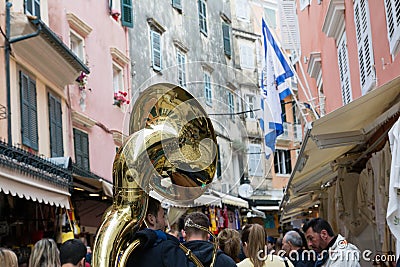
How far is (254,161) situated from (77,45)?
45.1 ft

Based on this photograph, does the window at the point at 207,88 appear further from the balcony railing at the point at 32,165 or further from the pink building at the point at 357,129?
the balcony railing at the point at 32,165

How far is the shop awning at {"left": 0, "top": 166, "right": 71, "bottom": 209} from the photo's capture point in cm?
862

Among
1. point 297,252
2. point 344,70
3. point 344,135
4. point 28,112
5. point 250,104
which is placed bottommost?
point 297,252

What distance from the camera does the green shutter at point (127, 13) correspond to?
68.5 ft

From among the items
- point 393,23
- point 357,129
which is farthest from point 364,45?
point 393,23

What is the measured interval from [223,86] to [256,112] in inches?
23.1

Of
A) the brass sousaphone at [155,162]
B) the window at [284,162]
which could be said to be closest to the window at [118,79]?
the brass sousaphone at [155,162]

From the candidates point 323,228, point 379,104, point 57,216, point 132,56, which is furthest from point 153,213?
point 132,56

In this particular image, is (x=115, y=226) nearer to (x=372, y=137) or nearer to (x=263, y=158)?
(x=263, y=158)

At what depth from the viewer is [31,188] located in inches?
374

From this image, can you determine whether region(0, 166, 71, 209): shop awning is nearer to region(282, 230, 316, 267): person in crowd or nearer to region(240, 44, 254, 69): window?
region(240, 44, 254, 69): window

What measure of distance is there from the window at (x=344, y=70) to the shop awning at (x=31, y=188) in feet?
17.5

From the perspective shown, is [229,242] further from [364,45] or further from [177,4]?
[177,4]

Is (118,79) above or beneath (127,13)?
beneath
